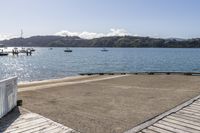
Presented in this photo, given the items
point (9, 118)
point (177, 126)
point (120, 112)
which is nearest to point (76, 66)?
point (120, 112)

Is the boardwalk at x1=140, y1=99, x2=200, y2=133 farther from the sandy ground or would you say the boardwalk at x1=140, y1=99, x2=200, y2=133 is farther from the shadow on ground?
the shadow on ground

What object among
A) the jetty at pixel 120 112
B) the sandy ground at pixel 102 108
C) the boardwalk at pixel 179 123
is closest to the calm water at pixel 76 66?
the sandy ground at pixel 102 108

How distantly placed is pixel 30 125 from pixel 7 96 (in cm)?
208

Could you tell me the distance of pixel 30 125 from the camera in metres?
8.09

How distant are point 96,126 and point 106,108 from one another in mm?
2619

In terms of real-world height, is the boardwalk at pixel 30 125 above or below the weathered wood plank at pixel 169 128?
below

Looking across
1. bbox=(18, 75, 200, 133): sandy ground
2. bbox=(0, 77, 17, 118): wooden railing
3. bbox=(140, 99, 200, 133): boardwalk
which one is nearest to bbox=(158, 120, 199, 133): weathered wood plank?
bbox=(140, 99, 200, 133): boardwalk

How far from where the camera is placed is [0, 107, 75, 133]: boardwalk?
25.1 ft

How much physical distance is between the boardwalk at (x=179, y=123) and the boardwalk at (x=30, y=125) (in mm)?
2644

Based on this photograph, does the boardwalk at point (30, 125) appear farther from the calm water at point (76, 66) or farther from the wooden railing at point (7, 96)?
the calm water at point (76, 66)

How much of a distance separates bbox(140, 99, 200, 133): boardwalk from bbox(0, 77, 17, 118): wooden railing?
4.83 m

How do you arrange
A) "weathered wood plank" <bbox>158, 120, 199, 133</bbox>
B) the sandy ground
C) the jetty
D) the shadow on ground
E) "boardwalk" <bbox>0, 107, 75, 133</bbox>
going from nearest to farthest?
"boardwalk" <bbox>0, 107, 75, 133</bbox>
"weathered wood plank" <bbox>158, 120, 199, 133</bbox>
the shadow on ground
the jetty
the sandy ground

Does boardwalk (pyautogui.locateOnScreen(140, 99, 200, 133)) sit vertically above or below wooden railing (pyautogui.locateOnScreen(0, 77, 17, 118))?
below

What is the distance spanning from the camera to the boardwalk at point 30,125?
7.65 m
